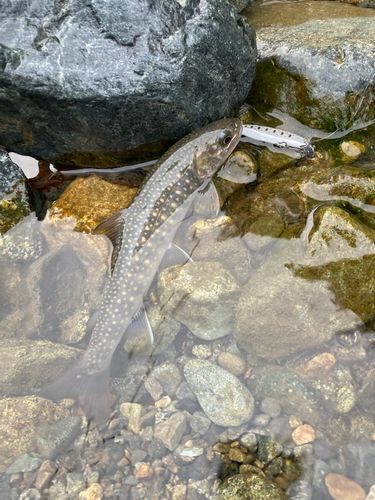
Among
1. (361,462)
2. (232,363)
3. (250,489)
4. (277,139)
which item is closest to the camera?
(250,489)

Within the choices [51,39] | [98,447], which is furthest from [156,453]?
[51,39]

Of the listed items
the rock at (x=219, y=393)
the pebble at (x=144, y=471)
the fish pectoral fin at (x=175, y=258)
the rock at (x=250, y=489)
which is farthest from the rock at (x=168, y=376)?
the fish pectoral fin at (x=175, y=258)

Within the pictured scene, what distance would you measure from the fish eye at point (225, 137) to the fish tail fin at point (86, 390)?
133 inches

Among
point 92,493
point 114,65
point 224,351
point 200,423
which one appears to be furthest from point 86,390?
point 114,65

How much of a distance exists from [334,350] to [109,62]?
4.53 meters

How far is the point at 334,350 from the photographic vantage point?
4.29 m

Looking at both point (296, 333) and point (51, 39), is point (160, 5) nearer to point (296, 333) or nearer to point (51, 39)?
point (51, 39)

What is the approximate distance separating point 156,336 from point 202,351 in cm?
66

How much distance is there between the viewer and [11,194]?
4.88 m

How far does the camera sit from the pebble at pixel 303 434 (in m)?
3.89

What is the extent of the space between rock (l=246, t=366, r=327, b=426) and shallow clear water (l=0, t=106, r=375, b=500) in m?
0.02

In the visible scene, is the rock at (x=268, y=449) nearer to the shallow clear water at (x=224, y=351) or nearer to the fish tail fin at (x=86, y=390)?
the shallow clear water at (x=224, y=351)

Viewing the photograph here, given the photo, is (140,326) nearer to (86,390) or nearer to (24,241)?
(86,390)

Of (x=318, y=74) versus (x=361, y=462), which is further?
(x=318, y=74)
